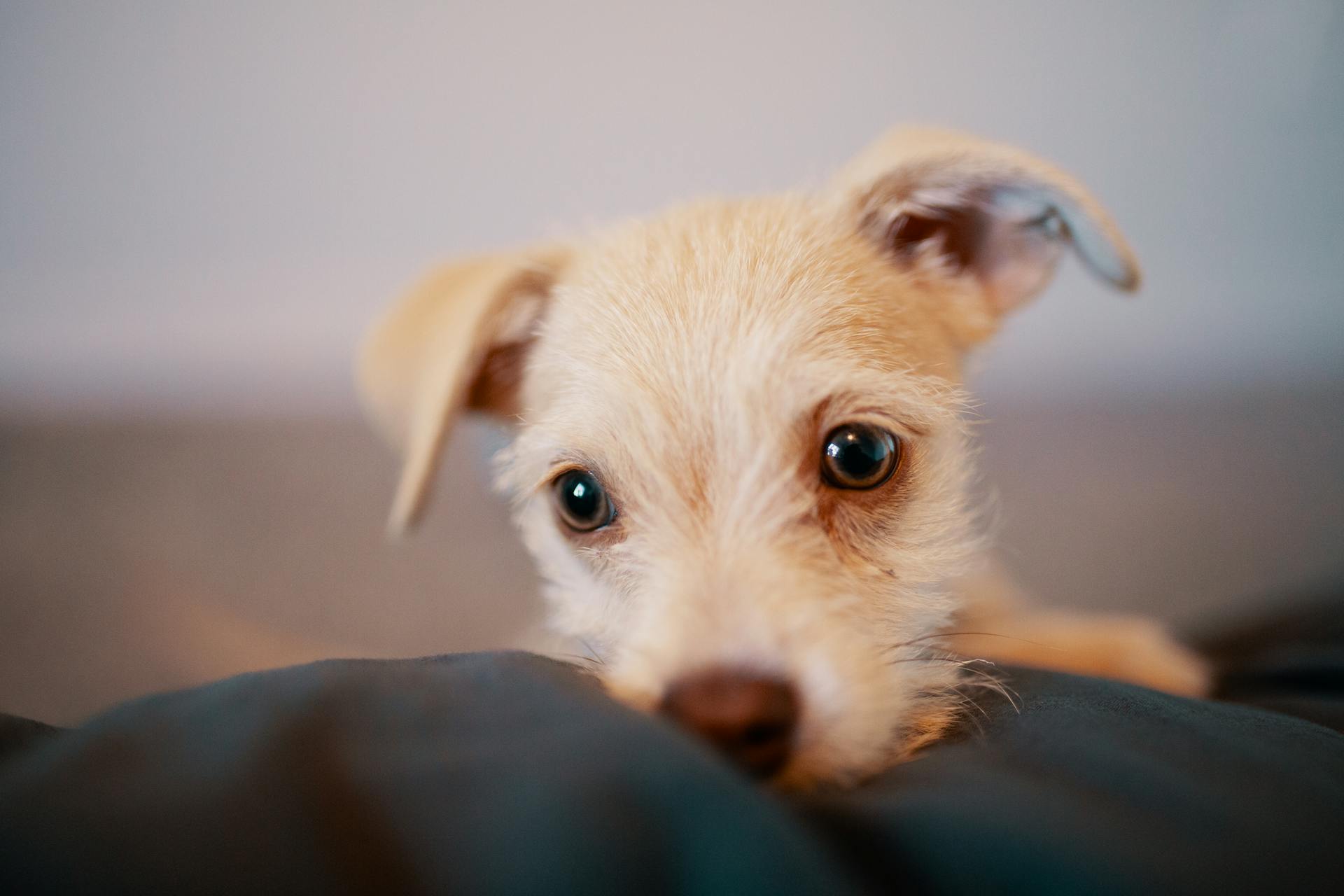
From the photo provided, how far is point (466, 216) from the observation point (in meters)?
3.29

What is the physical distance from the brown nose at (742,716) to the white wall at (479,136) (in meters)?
2.74

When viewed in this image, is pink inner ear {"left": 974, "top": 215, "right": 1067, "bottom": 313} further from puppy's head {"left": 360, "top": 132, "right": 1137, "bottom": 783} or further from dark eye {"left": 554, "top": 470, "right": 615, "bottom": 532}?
dark eye {"left": 554, "top": 470, "right": 615, "bottom": 532}

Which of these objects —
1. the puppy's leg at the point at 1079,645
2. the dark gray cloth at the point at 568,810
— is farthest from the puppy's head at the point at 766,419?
the puppy's leg at the point at 1079,645

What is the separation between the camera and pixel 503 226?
3320mm

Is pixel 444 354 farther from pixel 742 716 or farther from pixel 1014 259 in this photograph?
pixel 1014 259

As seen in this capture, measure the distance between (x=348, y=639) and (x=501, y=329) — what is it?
1.14 m

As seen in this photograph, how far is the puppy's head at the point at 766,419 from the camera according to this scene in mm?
1000

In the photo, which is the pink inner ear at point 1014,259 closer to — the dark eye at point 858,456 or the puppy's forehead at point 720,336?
the puppy's forehead at point 720,336

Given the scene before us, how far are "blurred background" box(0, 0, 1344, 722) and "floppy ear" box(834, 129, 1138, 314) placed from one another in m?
0.74

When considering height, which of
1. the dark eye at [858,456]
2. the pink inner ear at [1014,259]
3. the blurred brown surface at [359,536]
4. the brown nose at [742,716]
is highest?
the pink inner ear at [1014,259]

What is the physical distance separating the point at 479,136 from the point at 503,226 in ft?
1.30

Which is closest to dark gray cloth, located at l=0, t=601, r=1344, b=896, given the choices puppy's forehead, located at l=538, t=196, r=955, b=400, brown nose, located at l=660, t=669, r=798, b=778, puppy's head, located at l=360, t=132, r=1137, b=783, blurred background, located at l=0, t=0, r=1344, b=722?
brown nose, located at l=660, t=669, r=798, b=778

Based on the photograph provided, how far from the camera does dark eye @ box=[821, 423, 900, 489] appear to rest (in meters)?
1.28

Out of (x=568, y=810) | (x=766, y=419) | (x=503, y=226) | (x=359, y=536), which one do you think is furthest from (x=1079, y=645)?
(x=503, y=226)
